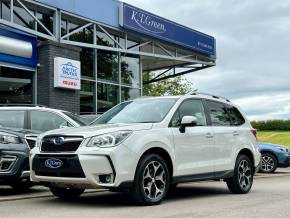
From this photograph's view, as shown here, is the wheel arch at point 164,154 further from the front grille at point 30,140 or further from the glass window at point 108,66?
the glass window at point 108,66

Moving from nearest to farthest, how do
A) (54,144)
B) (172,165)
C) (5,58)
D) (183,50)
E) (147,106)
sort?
(54,144), (172,165), (147,106), (5,58), (183,50)

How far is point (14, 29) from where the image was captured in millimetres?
16625

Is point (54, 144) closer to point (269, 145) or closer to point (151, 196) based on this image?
point (151, 196)

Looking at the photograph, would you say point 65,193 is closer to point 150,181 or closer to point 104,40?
point 150,181

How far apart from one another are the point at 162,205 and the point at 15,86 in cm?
1050

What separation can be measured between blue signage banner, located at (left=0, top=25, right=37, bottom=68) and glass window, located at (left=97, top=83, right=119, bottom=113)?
13.0 feet

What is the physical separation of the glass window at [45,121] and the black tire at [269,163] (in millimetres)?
8571

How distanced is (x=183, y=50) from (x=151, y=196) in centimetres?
1718

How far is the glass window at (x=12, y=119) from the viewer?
32.3 feet

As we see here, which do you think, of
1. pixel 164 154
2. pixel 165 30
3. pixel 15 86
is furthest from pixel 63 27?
pixel 164 154

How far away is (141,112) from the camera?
8.82m

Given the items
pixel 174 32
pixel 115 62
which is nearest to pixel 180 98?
pixel 115 62

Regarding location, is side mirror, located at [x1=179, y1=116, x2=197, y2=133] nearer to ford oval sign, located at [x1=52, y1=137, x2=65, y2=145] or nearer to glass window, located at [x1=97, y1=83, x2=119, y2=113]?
ford oval sign, located at [x1=52, y1=137, x2=65, y2=145]

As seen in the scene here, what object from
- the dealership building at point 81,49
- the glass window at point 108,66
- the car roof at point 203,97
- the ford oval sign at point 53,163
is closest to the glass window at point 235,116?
the car roof at point 203,97
